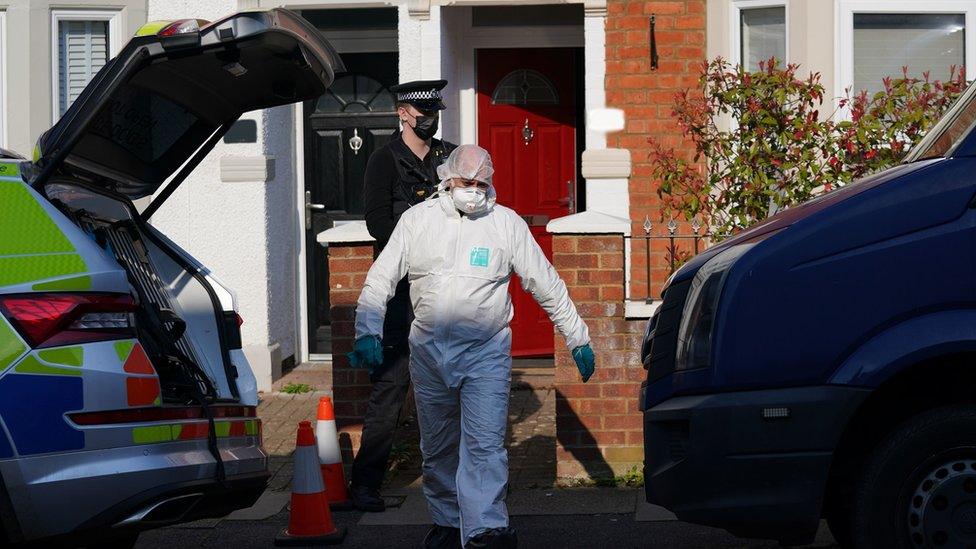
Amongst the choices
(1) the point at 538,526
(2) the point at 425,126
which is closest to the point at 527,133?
(2) the point at 425,126

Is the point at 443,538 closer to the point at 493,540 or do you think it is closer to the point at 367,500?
the point at 493,540

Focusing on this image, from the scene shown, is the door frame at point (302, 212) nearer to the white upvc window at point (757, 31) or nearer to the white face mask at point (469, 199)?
the white upvc window at point (757, 31)

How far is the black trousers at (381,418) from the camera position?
7234mm

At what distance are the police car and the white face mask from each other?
75 centimetres

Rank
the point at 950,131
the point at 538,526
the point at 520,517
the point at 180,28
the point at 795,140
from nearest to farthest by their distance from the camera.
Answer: the point at 180,28, the point at 950,131, the point at 538,526, the point at 520,517, the point at 795,140

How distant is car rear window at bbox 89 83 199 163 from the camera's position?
18.3 feet

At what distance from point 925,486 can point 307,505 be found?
2926 mm

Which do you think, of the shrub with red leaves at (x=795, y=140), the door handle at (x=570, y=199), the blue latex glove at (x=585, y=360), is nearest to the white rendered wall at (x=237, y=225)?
the door handle at (x=570, y=199)

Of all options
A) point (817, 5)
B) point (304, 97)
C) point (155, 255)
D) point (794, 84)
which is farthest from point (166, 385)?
point (817, 5)

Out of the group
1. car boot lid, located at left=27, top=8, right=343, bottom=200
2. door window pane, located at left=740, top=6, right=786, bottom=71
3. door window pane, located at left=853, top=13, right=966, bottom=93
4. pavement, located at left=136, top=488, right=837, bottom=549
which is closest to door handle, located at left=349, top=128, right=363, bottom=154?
door window pane, located at left=740, top=6, right=786, bottom=71

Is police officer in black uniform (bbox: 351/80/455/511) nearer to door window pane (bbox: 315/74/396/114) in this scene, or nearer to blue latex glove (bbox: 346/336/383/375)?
blue latex glove (bbox: 346/336/383/375)

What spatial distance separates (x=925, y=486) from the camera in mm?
4832

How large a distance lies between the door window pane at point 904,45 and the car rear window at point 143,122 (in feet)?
17.7

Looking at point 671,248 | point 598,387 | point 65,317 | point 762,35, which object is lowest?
point 598,387
